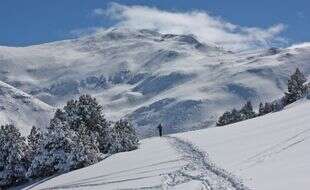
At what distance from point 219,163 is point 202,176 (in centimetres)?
425

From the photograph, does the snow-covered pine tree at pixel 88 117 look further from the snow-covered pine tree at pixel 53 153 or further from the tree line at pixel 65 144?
the snow-covered pine tree at pixel 53 153

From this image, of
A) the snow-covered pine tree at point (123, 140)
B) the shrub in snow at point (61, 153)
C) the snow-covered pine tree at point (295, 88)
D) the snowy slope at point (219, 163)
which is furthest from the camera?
the snow-covered pine tree at point (295, 88)

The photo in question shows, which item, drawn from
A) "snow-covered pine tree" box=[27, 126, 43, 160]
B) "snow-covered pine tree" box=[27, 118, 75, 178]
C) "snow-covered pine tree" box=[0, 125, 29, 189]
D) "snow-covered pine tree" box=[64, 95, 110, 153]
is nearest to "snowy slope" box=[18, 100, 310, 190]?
"snow-covered pine tree" box=[27, 118, 75, 178]

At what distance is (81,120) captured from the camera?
79438 millimetres

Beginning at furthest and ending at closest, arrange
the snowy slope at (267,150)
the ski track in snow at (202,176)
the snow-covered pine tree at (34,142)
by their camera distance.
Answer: the snow-covered pine tree at (34,142) → the ski track in snow at (202,176) → the snowy slope at (267,150)

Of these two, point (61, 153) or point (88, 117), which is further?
point (88, 117)

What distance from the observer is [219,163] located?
4666 cm

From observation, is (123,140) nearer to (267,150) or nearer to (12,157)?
(12,157)

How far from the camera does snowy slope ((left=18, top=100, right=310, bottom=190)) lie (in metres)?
38.1

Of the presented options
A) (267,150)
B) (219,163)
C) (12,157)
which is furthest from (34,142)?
(267,150)

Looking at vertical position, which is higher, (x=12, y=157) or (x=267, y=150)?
(x=12, y=157)

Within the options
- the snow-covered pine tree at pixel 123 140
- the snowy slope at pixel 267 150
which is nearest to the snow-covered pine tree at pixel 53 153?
the snow-covered pine tree at pixel 123 140

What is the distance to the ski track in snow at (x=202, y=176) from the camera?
1487 inches

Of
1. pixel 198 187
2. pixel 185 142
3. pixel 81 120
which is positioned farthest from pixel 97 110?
pixel 198 187
